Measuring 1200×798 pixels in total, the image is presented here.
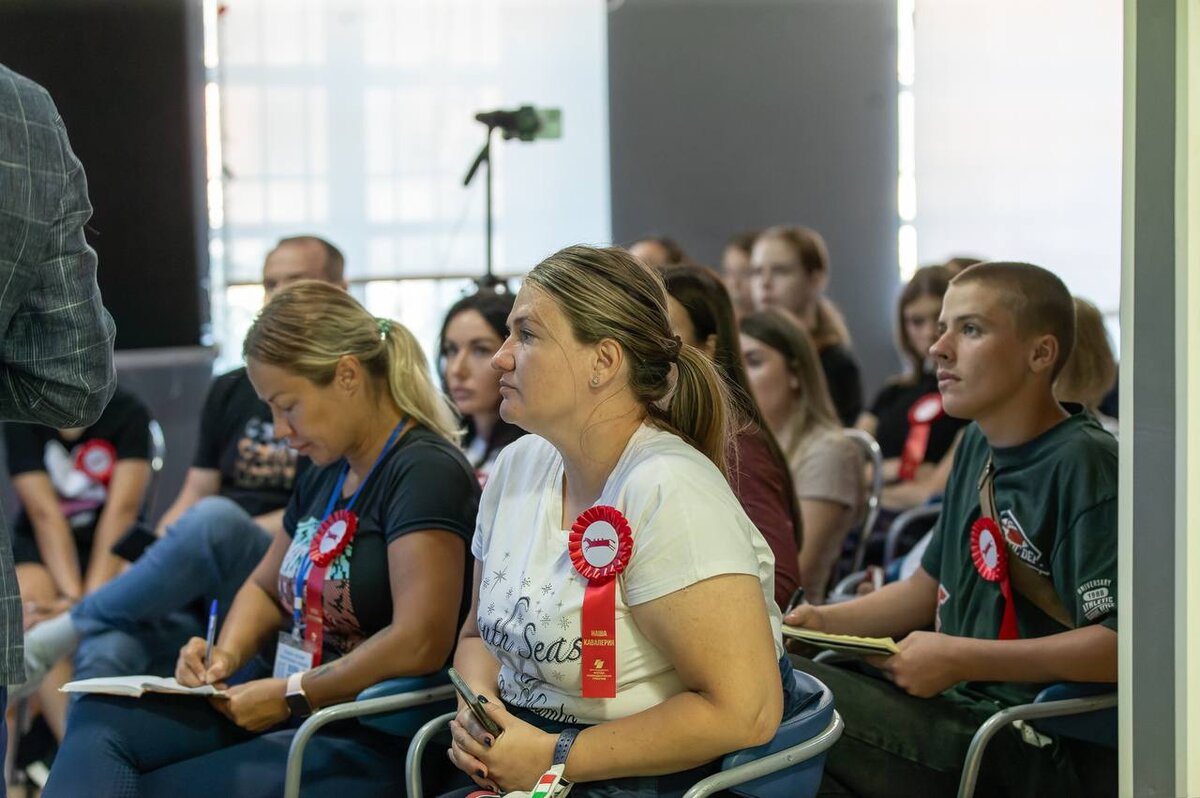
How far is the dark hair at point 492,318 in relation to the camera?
2936 mm

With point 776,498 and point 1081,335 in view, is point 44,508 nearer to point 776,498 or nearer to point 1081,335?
point 776,498

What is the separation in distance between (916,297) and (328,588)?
2.35 meters

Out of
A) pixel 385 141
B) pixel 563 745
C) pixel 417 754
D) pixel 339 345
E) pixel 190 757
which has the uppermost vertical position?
pixel 385 141

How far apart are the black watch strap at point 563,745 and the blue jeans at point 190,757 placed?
0.55 m

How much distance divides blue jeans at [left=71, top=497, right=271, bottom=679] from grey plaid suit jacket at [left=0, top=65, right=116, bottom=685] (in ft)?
3.57

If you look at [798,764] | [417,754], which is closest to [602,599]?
[798,764]

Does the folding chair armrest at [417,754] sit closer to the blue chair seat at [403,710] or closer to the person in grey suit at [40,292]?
the blue chair seat at [403,710]

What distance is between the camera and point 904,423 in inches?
157

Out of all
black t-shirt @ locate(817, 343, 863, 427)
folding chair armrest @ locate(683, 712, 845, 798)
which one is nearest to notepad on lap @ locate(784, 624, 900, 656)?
folding chair armrest @ locate(683, 712, 845, 798)

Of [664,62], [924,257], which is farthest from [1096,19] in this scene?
[664,62]

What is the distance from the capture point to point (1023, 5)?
5.87m

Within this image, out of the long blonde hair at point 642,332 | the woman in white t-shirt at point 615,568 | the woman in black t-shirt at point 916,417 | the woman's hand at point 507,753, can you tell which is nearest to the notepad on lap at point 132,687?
the woman in white t-shirt at point 615,568

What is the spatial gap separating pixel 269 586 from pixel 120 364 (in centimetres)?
269

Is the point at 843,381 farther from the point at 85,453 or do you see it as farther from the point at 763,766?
the point at 763,766
